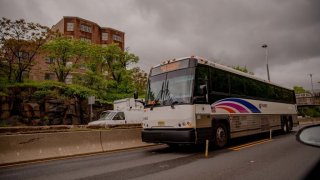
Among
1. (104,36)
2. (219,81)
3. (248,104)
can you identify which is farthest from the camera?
(104,36)

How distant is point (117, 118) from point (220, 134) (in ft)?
39.0

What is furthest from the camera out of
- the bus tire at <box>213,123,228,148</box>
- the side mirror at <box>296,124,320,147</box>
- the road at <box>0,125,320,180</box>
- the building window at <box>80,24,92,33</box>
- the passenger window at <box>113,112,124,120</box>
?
the building window at <box>80,24,92,33</box>

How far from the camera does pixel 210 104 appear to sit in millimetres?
10398

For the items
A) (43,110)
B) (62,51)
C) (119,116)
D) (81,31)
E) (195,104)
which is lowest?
(119,116)

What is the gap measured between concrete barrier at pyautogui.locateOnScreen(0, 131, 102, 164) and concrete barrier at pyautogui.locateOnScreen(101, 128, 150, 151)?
0.37m

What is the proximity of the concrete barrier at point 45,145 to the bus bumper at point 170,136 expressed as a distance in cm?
230

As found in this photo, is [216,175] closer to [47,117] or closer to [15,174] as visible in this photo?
[15,174]

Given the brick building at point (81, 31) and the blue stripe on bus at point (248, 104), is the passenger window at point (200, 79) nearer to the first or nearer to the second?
the blue stripe on bus at point (248, 104)

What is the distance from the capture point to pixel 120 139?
39.4 ft

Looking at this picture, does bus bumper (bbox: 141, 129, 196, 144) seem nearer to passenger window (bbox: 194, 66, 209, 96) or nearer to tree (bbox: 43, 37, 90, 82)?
passenger window (bbox: 194, 66, 209, 96)

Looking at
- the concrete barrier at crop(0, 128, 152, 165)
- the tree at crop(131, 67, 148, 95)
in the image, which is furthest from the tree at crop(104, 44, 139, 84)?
the concrete barrier at crop(0, 128, 152, 165)

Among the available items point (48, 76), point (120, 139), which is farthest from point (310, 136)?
point (48, 76)

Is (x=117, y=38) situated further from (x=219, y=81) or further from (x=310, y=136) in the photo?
(x=310, y=136)

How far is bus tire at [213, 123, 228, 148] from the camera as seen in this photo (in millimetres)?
10617
